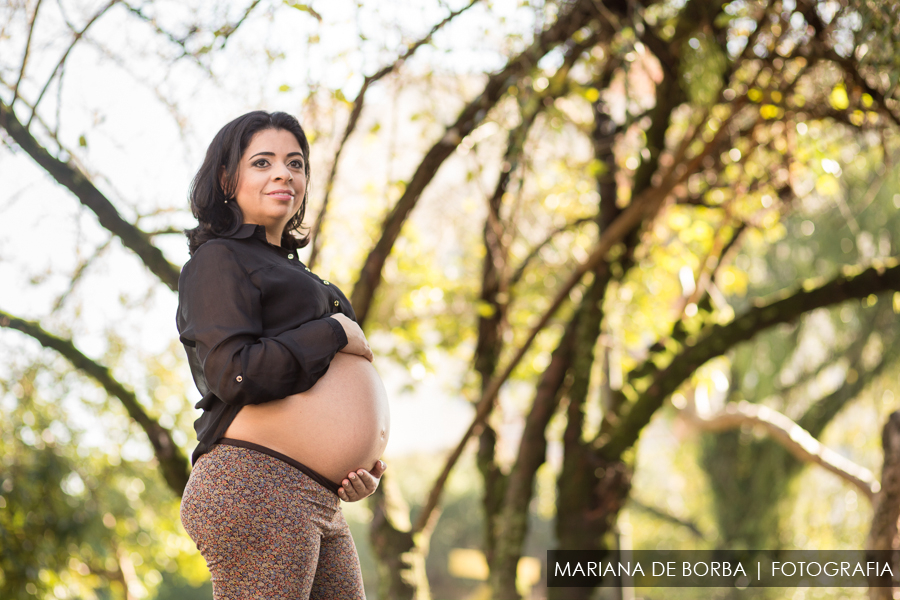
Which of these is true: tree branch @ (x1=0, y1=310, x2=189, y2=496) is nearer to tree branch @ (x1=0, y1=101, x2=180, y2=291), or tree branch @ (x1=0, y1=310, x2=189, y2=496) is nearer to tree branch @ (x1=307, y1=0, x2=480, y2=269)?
tree branch @ (x1=0, y1=101, x2=180, y2=291)

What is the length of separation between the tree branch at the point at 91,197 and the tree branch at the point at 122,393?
0.54 metres

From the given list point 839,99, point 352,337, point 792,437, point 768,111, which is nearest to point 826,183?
point 839,99

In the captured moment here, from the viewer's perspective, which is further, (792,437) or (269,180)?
(792,437)

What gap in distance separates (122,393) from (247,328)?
226 centimetres

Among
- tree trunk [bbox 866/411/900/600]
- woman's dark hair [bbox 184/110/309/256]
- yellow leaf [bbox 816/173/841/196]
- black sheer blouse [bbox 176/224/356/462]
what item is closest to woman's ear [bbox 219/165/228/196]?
woman's dark hair [bbox 184/110/309/256]

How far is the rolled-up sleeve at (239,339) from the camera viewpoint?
1.34 meters

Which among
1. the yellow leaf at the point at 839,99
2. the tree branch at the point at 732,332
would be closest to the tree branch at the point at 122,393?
the tree branch at the point at 732,332

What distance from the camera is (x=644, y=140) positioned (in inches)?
157

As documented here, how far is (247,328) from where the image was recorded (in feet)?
4.49

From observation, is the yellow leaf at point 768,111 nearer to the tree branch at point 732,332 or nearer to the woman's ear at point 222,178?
the tree branch at point 732,332

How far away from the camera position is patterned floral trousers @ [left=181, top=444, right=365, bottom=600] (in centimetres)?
135

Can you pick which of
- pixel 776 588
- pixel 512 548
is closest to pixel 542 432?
pixel 512 548

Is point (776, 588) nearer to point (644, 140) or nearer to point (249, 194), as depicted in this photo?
point (644, 140)

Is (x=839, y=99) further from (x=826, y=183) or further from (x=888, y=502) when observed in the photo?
(x=888, y=502)
